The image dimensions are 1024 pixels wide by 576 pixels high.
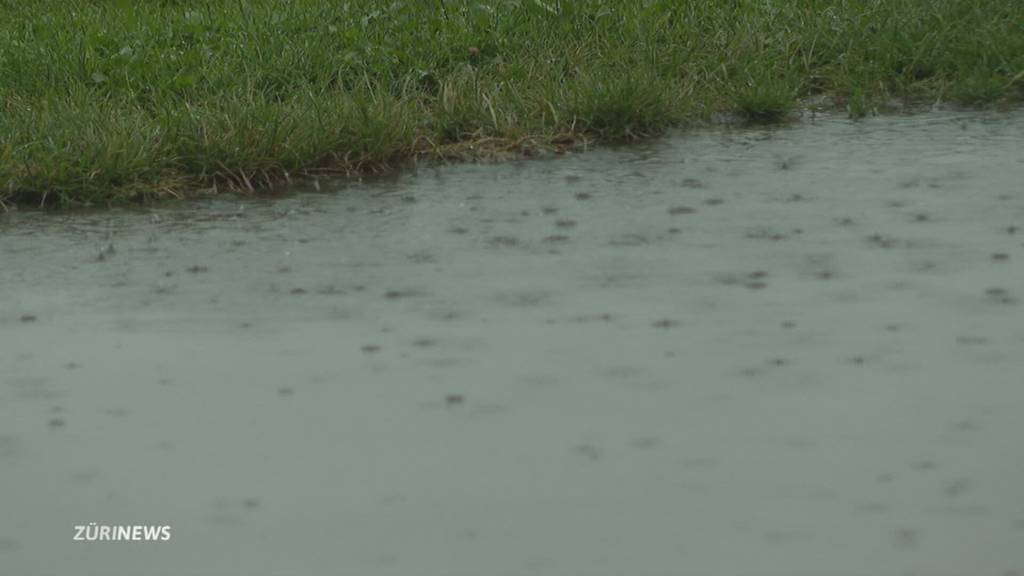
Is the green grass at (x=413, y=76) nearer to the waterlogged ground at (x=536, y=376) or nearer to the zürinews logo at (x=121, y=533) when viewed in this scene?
the waterlogged ground at (x=536, y=376)

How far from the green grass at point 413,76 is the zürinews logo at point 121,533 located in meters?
3.54

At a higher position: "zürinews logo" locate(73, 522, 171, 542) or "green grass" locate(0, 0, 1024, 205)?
"zürinews logo" locate(73, 522, 171, 542)

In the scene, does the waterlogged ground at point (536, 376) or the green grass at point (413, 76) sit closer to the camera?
the waterlogged ground at point (536, 376)

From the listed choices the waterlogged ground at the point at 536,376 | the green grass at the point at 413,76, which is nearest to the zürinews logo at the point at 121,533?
the waterlogged ground at the point at 536,376

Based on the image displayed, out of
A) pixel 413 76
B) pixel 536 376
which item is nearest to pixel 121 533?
pixel 536 376

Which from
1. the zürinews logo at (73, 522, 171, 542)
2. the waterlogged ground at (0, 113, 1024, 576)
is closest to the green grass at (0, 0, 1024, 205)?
the waterlogged ground at (0, 113, 1024, 576)

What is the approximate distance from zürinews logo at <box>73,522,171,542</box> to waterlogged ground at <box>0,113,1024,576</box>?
0.03 metres

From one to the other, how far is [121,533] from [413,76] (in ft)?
17.1

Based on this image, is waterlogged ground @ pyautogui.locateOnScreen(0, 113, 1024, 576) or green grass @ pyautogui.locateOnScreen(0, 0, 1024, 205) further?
green grass @ pyautogui.locateOnScreen(0, 0, 1024, 205)

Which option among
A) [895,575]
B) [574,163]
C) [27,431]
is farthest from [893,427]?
[574,163]

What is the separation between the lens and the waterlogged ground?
3.91 metres

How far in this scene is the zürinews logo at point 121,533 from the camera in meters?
3.98

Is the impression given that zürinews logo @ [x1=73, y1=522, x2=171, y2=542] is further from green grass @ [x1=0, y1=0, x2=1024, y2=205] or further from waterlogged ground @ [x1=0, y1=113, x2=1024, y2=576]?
→ green grass @ [x1=0, y1=0, x2=1024, y2=205]

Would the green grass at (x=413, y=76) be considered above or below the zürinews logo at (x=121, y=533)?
below
